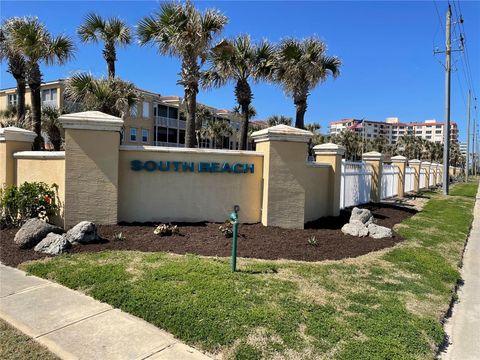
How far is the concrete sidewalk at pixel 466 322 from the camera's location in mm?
4020

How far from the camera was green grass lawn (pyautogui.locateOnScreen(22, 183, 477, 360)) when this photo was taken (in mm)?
3775

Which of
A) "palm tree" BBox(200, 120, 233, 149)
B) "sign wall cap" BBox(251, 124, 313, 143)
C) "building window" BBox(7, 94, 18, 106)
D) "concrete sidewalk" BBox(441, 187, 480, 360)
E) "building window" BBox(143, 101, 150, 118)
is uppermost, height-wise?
"building window" BBox(7, 94, 18, 106)

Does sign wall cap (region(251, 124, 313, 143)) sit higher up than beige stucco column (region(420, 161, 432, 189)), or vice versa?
sign wall cap (region(251, 124, 313, 143))

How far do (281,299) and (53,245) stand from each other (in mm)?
4327

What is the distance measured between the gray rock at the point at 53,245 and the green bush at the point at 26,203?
180 centimetres

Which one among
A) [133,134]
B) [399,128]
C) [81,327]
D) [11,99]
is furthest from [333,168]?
[399,128]

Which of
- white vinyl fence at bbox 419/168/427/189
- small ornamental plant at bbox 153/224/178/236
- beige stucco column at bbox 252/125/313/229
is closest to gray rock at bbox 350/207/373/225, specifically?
beige stucco column at bbox 252/125/313/229

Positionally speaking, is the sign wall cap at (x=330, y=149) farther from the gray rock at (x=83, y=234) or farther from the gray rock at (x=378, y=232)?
the gray rock at (x=83, y=234)

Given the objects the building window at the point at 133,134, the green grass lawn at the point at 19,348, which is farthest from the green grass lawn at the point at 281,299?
the building window at the point at 133,134

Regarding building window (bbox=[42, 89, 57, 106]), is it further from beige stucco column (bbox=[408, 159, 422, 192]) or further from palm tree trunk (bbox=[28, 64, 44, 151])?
beige stucco column (bbox=[408, 159, 422, 192])

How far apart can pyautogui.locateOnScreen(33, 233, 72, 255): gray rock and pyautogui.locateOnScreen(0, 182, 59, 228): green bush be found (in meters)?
1.80

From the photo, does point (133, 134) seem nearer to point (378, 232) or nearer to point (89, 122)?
point (89, 122)

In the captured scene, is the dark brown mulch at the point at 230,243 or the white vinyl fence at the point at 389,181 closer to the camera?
the dark brown mulch at the point at 230,243

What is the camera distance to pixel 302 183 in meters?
9.08
